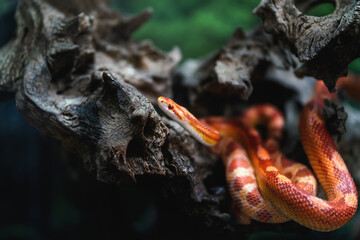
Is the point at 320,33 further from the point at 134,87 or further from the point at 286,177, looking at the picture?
the point at 134,87

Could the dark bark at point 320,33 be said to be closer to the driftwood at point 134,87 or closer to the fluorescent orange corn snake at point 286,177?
the driftwood at point 134,87

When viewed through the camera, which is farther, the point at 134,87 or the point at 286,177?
the point at 286,177

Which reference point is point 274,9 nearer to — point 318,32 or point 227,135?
point 318,32

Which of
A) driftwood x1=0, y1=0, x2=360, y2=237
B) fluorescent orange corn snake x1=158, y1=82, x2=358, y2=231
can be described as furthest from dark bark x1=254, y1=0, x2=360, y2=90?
fluorescent orange corn snake x1=158, y1=82, x2=358, y2=231

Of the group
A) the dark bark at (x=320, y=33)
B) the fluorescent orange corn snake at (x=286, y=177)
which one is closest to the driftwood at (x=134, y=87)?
the dark bark at (x=320, y=33)

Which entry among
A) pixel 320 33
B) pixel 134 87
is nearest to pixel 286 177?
pixel 320 33

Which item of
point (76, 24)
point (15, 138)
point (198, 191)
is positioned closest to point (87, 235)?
point (15, 138)
